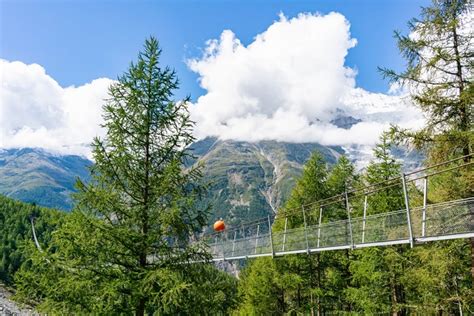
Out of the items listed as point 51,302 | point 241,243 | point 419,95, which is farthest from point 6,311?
point 419,95

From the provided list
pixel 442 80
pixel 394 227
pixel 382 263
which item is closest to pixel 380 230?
pixel 394 227

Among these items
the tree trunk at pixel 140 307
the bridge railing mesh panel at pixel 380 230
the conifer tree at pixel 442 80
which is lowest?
the tree trunk at pixel 140 307

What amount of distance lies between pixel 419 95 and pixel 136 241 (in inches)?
284

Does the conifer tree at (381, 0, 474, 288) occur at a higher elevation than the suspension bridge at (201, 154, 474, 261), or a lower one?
higher

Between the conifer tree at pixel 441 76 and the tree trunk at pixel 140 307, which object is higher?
the conifer tree at pixel 441 76

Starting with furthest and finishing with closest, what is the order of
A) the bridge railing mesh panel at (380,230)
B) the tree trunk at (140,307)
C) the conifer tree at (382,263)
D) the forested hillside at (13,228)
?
the forested hillside at (13,228) < the conifer tree at (382,263) < the tree trunk at (140,307) < the bridge railing mesh panel at (380,230)

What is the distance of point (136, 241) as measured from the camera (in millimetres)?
7738

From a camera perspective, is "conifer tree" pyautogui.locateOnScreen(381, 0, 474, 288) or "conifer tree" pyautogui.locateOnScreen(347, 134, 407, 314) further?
"conifer tree" pyautogui.locateOnScreen(347, 134, 407, 314)

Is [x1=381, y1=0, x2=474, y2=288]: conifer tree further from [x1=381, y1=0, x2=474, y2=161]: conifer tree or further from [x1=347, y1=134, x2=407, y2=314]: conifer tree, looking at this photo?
[x1=347, y1=134, x2=407, y2=314]: conifer tree

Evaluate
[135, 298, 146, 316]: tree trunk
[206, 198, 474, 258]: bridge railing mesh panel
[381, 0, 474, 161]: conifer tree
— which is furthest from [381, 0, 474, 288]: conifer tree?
[135, 298, 146, 316]: tree trunk

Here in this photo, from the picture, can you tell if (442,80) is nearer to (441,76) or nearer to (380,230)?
(441,76)

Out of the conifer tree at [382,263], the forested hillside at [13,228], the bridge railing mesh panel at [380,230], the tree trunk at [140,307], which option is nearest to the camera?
the bridge railing mesh panel at [380,230]

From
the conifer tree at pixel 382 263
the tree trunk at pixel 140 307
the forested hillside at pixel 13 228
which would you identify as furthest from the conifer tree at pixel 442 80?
the forested hillside at pixel 13 228

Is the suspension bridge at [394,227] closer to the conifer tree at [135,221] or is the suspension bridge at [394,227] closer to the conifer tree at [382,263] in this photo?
the conifer tree at [382,263]
